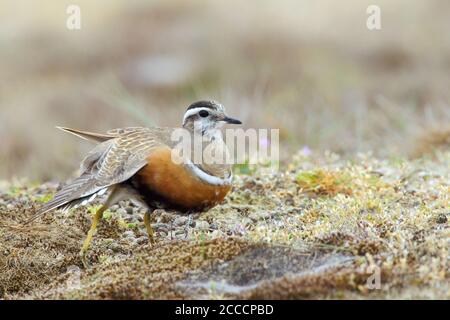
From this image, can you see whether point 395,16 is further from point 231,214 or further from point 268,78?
point 231,214

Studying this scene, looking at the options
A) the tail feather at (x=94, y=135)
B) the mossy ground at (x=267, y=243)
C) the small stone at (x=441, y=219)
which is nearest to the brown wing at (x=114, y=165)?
the tail feather at (x=94, y=135)

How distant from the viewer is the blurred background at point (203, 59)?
16.7 m

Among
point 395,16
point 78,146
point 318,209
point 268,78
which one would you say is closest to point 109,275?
point 318,209

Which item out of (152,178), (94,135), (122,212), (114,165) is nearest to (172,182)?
(152,178)

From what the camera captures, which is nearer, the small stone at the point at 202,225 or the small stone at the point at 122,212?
the small stone at the point at 202,225

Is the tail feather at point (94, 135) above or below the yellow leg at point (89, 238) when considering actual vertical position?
above

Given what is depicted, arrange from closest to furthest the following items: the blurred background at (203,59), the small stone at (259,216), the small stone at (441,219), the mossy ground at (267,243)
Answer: the mossy ground at (267,243) → the small stone at (441,219) → the small stone at (259,216) → the blurred background at (203,59)

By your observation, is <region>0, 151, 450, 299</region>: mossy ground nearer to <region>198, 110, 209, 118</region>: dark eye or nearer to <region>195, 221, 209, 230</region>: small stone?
<region>195, 221, 209, 230</region>: small stone

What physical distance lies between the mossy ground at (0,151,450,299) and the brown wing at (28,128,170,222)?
1.69 feet

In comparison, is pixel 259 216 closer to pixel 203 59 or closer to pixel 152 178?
pixel 152 178

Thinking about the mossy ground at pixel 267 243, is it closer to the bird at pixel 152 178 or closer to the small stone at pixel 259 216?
the small stone at pixel 259 216

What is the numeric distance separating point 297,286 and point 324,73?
13.7 metres

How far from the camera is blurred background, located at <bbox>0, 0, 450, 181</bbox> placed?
16.7 m

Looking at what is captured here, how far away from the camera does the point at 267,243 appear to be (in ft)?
22.0
